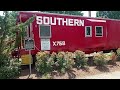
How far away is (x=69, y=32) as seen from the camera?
13.2m

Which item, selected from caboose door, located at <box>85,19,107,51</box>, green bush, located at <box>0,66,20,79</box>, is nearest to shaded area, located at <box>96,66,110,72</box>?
caboose door, located at <box>85,19,107,51</box>

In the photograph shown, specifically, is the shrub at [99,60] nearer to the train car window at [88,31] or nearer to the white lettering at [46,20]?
the train car window at [88,31]

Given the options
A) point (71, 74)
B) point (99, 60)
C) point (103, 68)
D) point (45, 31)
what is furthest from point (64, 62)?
point (103, 68)

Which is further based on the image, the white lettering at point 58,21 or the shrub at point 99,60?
the shrub at point 99,60

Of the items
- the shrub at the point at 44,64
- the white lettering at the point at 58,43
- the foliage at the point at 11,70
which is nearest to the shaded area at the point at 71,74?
the shrub at the point at 44,64

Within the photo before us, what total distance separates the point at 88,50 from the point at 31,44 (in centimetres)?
468

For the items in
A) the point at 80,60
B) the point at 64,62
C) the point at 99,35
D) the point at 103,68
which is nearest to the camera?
the point at 64,62

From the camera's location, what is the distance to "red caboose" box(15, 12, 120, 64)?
39.0ft

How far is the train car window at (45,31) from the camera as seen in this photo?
12.1 meters

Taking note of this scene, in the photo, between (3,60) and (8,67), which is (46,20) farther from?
(8,67)

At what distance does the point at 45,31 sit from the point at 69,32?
163 cm
